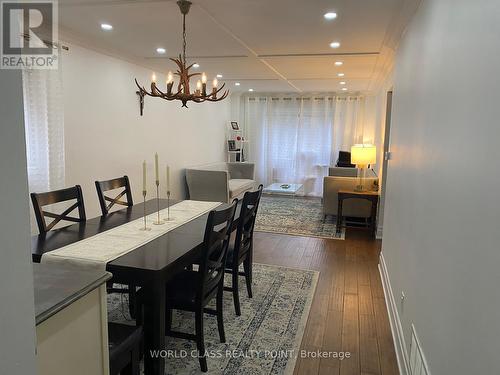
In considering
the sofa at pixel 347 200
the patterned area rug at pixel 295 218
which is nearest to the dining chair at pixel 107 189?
the patterned area rug at pixel 295 218

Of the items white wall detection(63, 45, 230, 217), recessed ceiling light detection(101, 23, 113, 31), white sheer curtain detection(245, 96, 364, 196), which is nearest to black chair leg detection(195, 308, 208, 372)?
white wall detection(63, 45, 230, 217)

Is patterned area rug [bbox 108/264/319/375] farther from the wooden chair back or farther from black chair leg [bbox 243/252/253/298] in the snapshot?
the wooden chair back

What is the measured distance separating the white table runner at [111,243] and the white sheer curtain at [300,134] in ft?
19.8

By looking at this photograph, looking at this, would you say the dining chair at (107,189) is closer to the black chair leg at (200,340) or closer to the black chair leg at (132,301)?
the black chair leg at (132,301)

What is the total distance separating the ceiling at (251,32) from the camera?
2973 millimetres

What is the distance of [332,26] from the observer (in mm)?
3416

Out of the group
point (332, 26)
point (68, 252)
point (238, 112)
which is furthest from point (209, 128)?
point (68, 252)

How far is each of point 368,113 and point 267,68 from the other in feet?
11.9

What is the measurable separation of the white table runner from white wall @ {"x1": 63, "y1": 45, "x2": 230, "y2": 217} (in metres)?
1.87

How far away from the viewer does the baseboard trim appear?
2.18 meters

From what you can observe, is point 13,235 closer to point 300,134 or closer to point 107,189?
point 107,189

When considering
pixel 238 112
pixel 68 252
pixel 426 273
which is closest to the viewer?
pixel 426 273

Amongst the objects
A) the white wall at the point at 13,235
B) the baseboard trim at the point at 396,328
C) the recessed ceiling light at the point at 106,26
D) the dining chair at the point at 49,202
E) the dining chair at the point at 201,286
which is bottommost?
the baseboard trim at the point at 396,328

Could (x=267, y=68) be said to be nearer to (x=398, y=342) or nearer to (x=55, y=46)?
(x=55, y=46)
